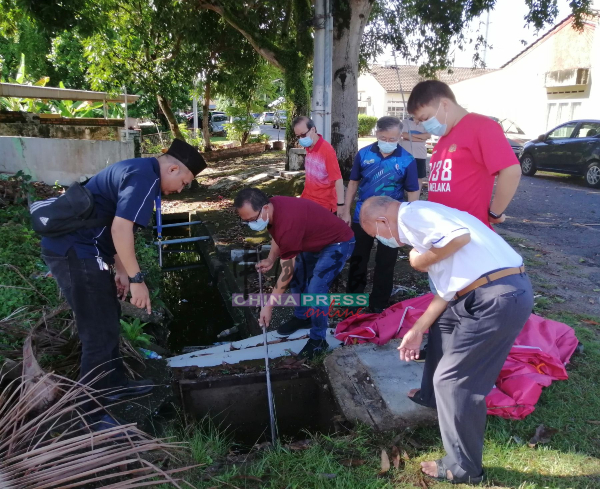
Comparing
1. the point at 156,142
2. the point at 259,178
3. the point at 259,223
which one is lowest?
the point at 259,178

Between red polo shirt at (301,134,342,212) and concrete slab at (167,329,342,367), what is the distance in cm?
139

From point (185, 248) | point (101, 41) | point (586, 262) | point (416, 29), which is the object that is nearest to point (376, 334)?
point (586, 262)

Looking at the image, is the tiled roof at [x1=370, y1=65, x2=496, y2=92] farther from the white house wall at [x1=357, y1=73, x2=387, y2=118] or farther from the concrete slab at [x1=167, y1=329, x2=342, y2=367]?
the concrete slab at [x1=167, y1=329, x2=342, y2=367]

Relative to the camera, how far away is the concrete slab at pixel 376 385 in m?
3.08

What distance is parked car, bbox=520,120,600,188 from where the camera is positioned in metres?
12.1

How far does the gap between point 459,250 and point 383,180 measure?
216 centimetres

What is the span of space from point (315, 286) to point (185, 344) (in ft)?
7.64

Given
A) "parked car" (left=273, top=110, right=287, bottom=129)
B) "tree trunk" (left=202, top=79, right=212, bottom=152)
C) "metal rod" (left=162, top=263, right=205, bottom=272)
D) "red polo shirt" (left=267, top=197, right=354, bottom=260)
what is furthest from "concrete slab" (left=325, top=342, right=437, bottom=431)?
"parked car" (left=273, top=110, right=287, bottom=129)

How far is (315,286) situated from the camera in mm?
3924

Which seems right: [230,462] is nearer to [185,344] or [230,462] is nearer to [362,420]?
[362,420]

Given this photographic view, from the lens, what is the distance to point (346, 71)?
8.16m

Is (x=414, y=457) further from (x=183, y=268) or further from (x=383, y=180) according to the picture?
(x=183, y=268)

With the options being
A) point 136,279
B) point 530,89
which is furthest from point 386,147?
point 530,89

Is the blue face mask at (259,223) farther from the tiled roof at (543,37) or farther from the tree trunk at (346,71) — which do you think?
the tiled roof at (543,37)
